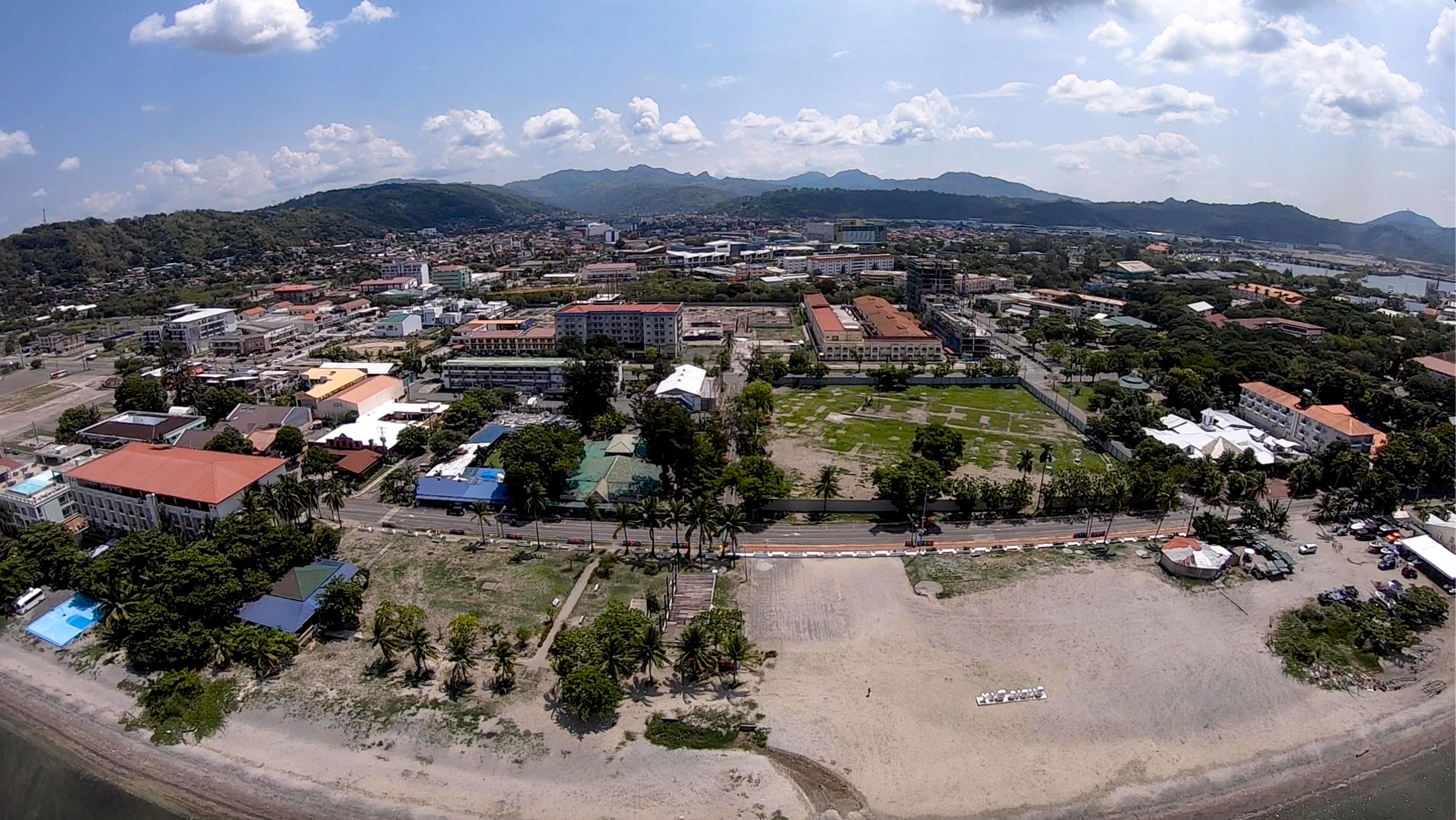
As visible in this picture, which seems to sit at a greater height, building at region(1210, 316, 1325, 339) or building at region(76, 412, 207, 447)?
building at region(1210, 316, 1325, 339)

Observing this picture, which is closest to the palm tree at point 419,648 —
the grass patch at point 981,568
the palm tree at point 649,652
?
the palm tree at point 649,652

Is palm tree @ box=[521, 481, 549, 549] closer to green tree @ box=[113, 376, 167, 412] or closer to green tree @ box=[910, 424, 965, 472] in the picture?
green tree @ box=[910, 424, 965, 472]

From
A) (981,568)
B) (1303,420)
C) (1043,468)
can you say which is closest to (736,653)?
(981,568)

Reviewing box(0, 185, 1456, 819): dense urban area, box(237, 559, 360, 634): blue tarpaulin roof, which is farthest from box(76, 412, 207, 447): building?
box(237, 559, 360, 634): blue tarpaulin roof

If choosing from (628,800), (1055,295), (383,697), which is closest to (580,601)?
(383,697)

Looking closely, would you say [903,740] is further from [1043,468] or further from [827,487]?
[1043,468]

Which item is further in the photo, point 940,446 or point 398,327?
point 398,327

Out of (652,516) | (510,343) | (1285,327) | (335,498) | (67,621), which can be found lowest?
(67,621)

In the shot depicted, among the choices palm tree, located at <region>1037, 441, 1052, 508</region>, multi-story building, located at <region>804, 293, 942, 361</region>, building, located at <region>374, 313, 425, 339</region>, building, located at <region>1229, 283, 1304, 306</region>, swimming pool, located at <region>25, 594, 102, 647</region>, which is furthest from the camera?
building, located at <region>1229, 283, 1304, 306</region>
